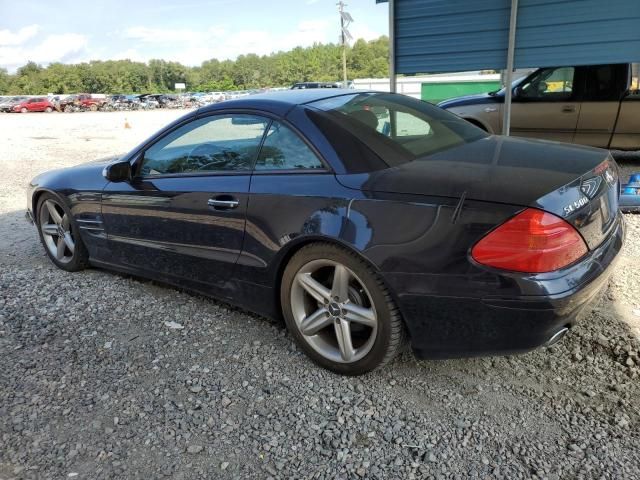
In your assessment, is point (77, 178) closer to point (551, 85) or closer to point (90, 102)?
point (551, 85)

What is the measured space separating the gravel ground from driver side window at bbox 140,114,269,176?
3.37 ft

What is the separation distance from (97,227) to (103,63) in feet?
431

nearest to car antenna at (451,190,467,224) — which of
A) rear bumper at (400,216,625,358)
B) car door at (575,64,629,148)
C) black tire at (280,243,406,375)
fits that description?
rear bumper at (400,216,625,358)

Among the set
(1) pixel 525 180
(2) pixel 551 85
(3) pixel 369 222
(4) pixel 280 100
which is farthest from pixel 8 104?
(1) pixel 525 180

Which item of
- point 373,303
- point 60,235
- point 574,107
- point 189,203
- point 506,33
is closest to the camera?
point 373,303

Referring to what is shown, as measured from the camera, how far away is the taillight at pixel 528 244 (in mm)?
2072

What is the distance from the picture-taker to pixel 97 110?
156 ft

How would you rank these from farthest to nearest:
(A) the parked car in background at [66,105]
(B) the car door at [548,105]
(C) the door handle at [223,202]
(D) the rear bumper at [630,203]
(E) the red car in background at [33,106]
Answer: (A) the parked car in background at [66,105] < (E) the red car in background at [33,106] < (B) the car door at [548,105] < (D) the rear bumper at [630,203] < (C) the door handle at [223,202]

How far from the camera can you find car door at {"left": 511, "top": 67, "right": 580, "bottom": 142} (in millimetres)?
7699

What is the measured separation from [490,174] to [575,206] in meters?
0.38

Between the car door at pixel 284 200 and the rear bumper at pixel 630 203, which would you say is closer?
the car door at pixel 284 200

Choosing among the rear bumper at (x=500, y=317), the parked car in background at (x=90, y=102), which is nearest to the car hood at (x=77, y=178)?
the rear bumper at (x=500, y=317)

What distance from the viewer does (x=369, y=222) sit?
93.7 inches

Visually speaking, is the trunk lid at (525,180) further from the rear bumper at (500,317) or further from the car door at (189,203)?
the car door at (189,203)
